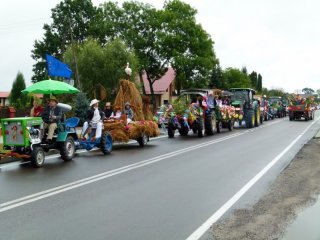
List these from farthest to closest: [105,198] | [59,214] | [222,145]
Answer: [222,145]
[105,198]
[59,214]

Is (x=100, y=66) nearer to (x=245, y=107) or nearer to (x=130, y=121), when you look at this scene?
(x=245, y=107)

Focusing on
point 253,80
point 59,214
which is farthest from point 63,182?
point 253,80

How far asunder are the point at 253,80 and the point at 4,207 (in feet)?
413

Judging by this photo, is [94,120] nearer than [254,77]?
Yes

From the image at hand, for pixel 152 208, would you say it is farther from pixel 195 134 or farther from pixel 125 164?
pixel 195 134

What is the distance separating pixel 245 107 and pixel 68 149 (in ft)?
63.8

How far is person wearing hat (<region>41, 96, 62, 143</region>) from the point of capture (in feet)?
43.3

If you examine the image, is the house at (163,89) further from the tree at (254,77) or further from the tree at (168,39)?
the tree at (254,77)

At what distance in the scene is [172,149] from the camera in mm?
16766

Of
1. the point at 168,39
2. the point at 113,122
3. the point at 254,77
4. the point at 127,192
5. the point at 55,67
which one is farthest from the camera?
the point at 254,77

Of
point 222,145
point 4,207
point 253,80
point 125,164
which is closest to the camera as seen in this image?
point 4,207

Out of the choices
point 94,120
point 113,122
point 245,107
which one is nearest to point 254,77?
point 245,107

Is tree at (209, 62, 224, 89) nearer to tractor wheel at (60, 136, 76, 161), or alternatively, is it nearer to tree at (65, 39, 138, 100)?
tree at (65, 39, 138, 100)

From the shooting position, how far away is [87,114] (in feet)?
51.8
